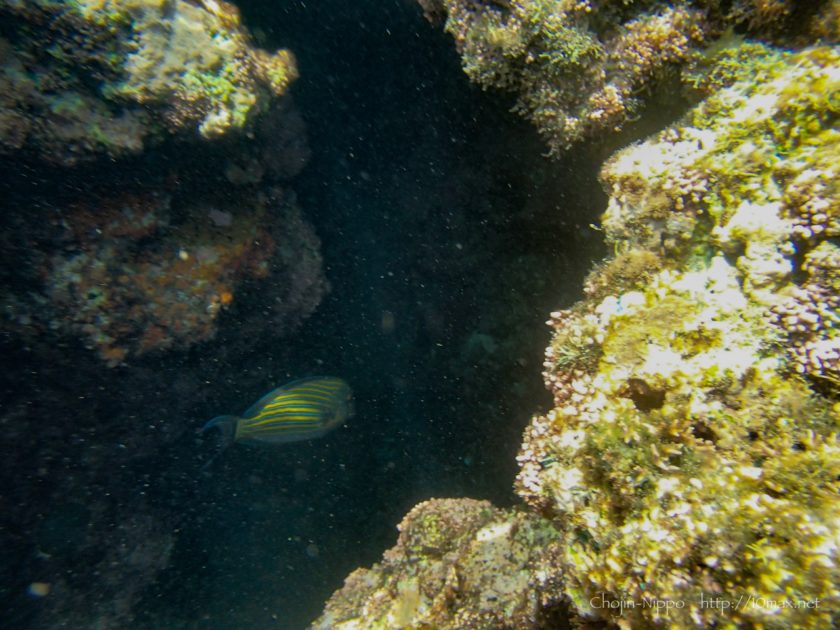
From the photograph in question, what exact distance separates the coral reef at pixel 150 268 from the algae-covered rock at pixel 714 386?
10.1 feet

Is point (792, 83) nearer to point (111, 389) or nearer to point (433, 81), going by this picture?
point (433, 81)

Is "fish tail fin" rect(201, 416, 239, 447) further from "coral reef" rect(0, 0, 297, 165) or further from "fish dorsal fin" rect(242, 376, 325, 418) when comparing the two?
"coral reef" rect(0, 0, 297, 165)

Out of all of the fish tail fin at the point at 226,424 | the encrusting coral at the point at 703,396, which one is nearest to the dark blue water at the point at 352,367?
the fish tail fin at the point at 226,424

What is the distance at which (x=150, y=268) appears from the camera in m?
3.79

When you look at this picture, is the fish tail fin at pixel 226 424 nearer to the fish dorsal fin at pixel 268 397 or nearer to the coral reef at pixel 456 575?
the fish dorsal fin at pixel 268 397

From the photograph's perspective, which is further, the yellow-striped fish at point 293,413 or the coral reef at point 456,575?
the yellow-striped fish at point 293,413

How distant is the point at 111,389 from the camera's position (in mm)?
4320

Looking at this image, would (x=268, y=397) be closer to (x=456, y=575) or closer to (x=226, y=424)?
(x=226, y=424)

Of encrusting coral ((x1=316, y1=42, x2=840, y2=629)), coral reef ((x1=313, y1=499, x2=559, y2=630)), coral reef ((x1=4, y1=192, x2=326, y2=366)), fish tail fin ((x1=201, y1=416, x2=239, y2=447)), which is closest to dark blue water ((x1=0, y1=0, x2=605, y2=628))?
coral reef ((x1=4, y1=192, x2=326, y2=366))

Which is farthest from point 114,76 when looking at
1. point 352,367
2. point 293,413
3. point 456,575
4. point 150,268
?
point 456,575

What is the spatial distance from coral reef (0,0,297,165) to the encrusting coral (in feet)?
9.46

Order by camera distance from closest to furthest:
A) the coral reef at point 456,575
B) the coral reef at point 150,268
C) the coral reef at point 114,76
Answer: the coral reef at point 456,575 → the coral reef at point 114,76 → the coral reef at point 150,268

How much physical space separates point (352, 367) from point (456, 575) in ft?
10.9

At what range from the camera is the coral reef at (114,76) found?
2854 millimetres
